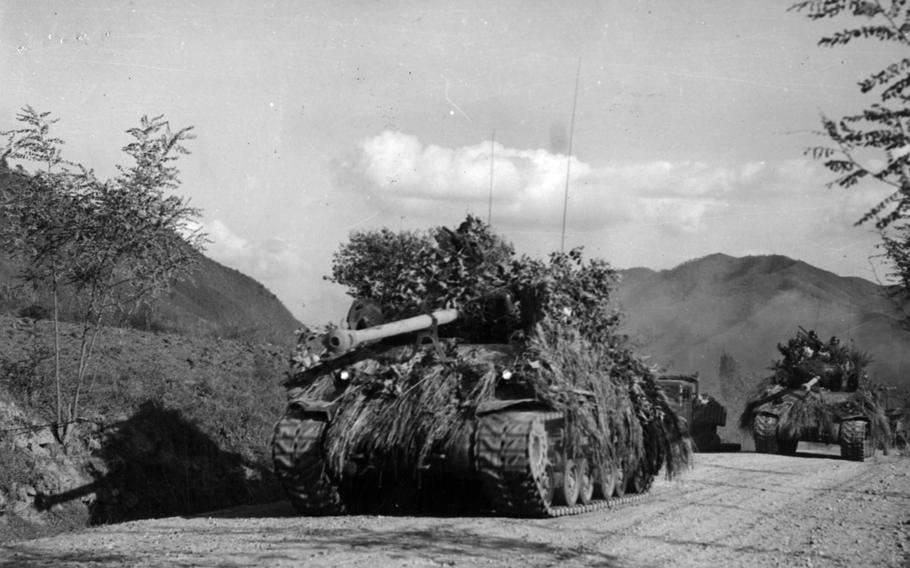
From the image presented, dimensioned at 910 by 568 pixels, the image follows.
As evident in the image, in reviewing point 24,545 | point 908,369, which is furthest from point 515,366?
point 908,369

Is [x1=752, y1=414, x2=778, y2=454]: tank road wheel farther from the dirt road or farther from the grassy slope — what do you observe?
the grassy slope

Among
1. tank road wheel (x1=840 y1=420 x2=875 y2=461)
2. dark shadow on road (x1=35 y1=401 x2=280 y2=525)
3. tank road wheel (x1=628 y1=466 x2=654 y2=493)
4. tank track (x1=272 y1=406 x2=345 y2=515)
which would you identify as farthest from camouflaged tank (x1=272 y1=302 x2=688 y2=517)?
tank road wheel (x1=840 y1=420 x2=875 y2=461)

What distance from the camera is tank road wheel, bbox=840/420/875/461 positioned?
24444 millimetres

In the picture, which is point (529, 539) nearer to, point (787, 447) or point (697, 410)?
point (787, 447)

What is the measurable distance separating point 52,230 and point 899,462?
60.6 feet

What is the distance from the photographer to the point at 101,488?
1445 centimetres

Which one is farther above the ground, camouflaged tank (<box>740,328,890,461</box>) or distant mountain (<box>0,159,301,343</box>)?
distant mountain (<box>0,159,301,343</box>)

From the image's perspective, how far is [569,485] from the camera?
12836 millimetres

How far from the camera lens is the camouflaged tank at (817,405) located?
25.3m

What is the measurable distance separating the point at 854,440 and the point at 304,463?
16641 mm

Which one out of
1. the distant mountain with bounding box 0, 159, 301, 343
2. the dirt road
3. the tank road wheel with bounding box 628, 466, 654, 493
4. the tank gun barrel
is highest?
the distant mountain with bounding box 0, 159, 301, 343

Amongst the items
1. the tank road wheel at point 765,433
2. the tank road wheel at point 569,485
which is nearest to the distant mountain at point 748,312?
the tank road wheel at point 765,433

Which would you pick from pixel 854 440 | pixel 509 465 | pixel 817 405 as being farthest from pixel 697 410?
pixel 509 465

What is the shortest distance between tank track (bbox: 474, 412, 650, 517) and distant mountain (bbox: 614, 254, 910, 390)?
49.9m
